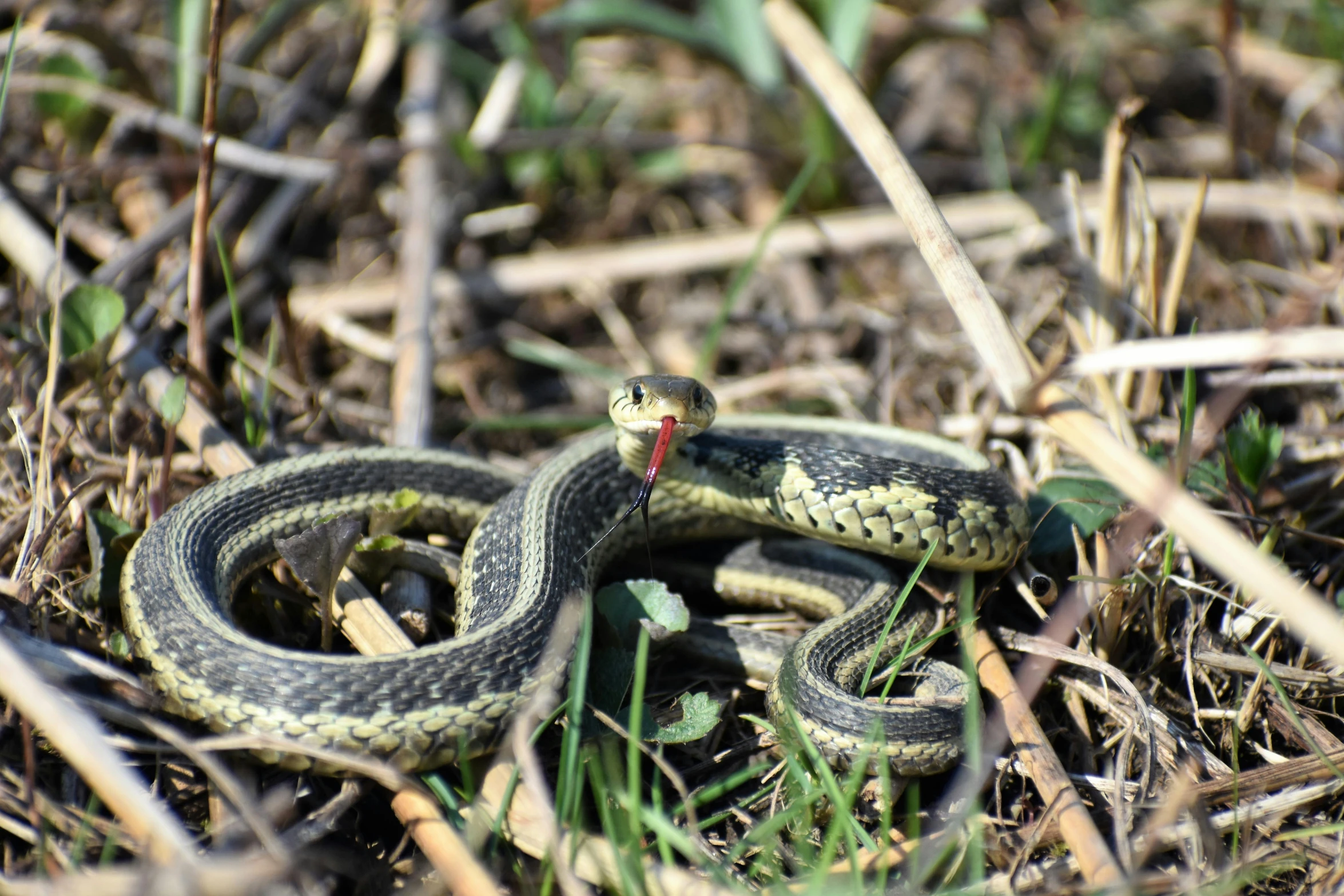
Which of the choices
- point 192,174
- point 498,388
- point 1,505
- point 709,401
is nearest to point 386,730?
point 709,401

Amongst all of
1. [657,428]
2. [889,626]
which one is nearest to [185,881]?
[657,428]

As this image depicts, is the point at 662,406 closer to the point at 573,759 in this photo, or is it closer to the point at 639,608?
the point at 639,608

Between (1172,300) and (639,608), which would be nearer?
(639,608)

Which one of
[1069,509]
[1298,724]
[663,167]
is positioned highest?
[663,167]

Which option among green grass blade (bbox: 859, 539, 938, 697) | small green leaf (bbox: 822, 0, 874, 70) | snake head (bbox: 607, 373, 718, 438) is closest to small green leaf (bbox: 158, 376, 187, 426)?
snake head (bbox: 607, 373, 718, 438)

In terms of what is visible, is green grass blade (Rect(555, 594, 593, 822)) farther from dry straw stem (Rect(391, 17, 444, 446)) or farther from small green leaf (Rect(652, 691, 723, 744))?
dry straw stem (Rect(391, 17, 444, 446))

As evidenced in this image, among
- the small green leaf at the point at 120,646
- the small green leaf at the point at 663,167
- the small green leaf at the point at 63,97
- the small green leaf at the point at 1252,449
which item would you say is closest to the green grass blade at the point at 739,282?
the small green leaf at the point at 663,167

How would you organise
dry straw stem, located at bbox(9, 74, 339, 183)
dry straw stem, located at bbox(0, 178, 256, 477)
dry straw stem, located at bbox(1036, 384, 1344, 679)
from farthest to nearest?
dry straw stem, located at bbox(9, 74, 339, 183), dry straw stem, located at bbox(0, 178, 256, 477), dry straw stem, located at bbox(1036, 384, 1344, 679)

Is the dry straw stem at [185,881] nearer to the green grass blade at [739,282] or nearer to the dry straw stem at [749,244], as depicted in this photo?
the green grass blade at [739,282]
